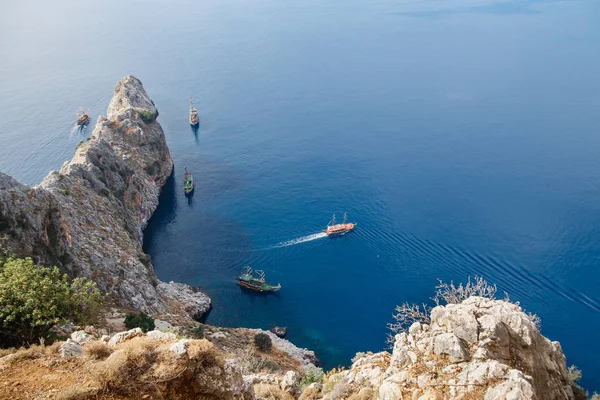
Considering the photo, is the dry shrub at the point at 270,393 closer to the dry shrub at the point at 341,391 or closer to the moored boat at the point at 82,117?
the dry shrub at the point at 341,391

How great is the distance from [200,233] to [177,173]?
29.6 m

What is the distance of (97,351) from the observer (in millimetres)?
25906

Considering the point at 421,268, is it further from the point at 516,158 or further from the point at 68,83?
the point at 68,83

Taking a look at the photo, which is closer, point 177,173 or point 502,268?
point 502,268

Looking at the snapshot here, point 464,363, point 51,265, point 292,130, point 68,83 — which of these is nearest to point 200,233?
point 51,265

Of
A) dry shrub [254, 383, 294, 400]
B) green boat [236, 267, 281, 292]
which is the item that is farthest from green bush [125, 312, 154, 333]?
green boat [236, 267, 281, 292]

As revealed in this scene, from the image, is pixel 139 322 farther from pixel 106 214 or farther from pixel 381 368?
pixel 106 214

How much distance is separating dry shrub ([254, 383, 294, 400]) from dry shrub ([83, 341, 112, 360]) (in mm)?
11769

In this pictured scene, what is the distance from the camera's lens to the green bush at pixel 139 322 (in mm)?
47781

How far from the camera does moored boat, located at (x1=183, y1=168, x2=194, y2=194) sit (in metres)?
108

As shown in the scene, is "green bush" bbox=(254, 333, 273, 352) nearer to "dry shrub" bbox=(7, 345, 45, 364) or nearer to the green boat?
the green boat

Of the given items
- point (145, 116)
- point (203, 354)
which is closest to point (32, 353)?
point (203, 354)

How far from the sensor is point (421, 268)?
81.1 m

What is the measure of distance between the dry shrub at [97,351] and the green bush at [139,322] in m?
Answer: 21.7
